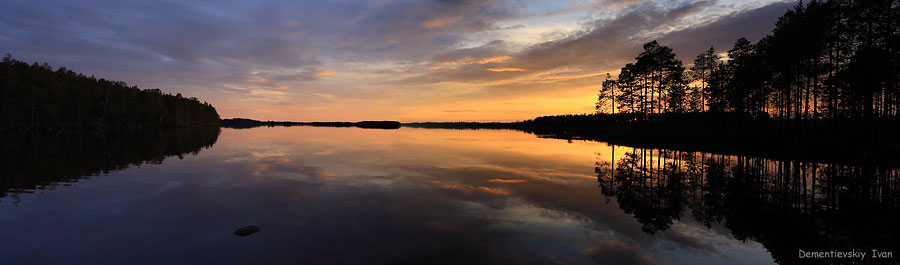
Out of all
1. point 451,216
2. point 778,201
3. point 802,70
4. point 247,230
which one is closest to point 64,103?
point 247,230

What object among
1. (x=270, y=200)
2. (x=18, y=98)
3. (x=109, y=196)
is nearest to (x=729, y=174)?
(x=270, y=200)

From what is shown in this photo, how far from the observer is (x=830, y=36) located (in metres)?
33.1

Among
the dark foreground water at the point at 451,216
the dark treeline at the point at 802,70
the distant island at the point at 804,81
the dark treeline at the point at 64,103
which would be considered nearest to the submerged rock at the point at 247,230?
the dark foreground water at the point at 451,216

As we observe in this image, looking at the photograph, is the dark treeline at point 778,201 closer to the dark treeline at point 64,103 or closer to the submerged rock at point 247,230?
the submerged rock at point 247,230

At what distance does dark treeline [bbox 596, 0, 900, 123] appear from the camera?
96.3 feet

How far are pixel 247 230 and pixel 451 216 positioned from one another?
225 inches

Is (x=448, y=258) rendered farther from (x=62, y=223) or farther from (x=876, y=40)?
(x=876, y=40)

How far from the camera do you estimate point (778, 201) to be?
1202 cm

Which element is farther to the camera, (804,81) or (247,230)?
(804,81)

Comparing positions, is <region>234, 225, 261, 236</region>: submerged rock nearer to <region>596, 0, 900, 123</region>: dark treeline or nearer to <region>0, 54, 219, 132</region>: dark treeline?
<region>596, 0, 900, 123</region>: dark treeline

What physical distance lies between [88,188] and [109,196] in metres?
3.07

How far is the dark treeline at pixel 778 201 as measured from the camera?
8.22m

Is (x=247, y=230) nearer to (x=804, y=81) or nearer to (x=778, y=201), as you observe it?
(x=778, y=201)

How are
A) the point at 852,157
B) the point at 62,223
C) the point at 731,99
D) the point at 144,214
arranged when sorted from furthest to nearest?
the point at 731,99 < the point at 852,157 < the point at 144,214 < the point at 62,223
